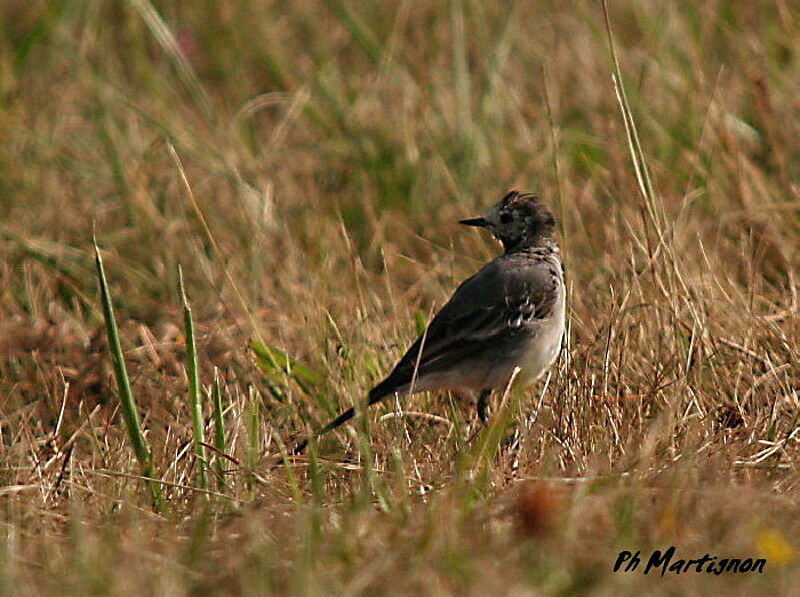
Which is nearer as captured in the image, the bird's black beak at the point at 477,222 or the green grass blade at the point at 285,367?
the green grass blade at the point at 285,367

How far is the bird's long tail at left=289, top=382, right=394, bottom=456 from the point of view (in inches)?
182

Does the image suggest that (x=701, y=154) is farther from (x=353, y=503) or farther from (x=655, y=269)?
(x=353, y=503)

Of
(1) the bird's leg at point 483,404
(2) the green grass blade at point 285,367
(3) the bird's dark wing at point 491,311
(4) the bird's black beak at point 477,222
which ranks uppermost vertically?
(4) the bird's black beak at point 477,222

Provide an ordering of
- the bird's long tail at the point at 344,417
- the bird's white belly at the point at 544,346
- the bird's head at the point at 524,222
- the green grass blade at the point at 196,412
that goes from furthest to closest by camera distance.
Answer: the bird's head at the point at 524,222 < the bird's white belly at the point at 544,346 < the bird's long tail at the point at 344,417 < the green grass blade at the point at 196,412

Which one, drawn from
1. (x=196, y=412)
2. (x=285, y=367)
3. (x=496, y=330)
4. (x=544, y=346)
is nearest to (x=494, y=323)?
(x=496, y=330)

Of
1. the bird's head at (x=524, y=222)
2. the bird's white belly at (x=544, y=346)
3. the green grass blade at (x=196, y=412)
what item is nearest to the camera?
the green grass blade at (x=196, y=412)

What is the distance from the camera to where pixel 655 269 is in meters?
4.89

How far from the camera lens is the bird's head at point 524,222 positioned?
5859mm

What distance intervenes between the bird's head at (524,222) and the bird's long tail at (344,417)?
1.18 meters

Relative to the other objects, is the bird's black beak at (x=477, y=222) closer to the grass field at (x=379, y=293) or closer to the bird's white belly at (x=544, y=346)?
the grass field at (x=379, y=293)

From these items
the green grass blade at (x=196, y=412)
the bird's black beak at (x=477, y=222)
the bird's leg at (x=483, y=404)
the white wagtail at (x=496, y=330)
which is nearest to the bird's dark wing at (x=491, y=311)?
the white wagtail at (x=496, y=330)

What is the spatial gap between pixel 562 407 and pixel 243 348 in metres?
1.70

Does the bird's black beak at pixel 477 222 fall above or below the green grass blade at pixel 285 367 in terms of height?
above

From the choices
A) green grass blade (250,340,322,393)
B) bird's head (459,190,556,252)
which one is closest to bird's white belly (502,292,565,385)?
bird's head (459,190,556,252)
